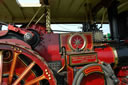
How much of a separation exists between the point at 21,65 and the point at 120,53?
167 centimetres

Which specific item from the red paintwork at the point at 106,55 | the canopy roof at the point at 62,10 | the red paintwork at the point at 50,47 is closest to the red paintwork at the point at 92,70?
the red paintwork at the point at 106,55

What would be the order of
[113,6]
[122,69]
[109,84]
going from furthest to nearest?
[113,6], [122,69], [109,84]

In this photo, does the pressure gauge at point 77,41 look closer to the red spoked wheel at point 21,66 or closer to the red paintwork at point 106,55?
the red paintwork at point 106,55

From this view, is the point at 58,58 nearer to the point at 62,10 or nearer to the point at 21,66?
the point at 21,66

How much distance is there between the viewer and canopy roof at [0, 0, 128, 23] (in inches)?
99.9

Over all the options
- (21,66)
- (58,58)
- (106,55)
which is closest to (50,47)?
(58,58)

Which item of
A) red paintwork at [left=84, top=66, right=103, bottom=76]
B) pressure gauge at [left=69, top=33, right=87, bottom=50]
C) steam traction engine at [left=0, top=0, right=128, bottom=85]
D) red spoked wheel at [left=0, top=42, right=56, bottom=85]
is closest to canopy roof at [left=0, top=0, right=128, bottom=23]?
steam traction engine at [left=0, top=0, right=128, bottom=85]

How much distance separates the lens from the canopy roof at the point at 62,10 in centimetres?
254

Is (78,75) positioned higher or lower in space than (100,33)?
lower

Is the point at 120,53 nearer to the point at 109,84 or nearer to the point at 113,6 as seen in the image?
the point at 109,84

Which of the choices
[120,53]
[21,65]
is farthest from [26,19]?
[120,53]

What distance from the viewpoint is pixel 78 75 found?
142 cm

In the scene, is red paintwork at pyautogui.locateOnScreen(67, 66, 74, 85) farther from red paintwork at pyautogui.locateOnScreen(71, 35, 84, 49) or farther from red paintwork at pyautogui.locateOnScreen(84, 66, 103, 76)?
red paintwork at pyautogui.locateOnScreen(71, 35, 84, 49)

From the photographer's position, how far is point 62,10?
295cm
